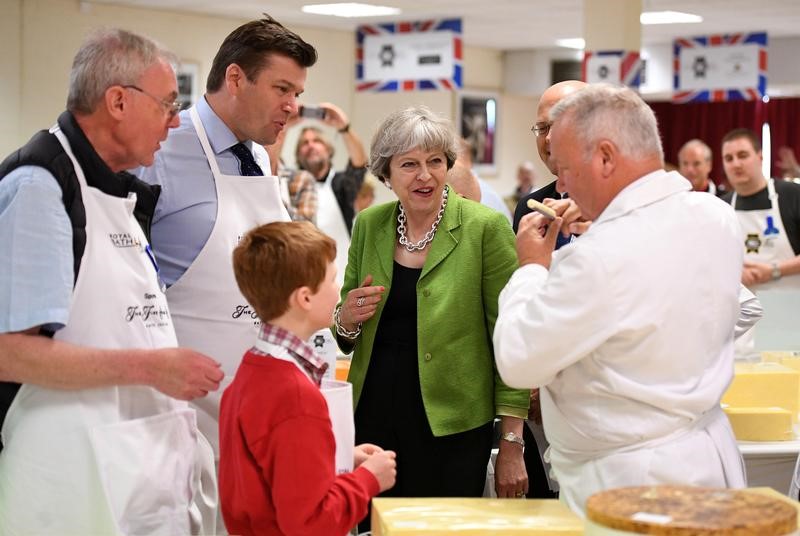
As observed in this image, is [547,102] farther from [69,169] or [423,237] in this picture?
[69,169]

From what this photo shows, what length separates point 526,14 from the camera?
40.8 feet

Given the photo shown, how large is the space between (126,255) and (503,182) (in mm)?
14817

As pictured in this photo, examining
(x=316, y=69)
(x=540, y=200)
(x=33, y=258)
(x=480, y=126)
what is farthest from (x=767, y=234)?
(x=480, y=126)

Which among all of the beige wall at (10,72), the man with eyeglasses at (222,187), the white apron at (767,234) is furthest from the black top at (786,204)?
the beige wall at (10,72)

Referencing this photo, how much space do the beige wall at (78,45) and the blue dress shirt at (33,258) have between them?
25.4ft

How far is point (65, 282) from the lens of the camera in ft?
6.98

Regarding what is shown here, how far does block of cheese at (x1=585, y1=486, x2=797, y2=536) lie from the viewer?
1.63 metres

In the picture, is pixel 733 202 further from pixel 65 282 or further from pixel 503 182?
pixel 503 182

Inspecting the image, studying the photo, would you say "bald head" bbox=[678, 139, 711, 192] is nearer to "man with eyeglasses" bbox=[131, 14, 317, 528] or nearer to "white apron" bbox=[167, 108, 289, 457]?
"man with eyeglasses" bbox=[131, 14, 317, 528]

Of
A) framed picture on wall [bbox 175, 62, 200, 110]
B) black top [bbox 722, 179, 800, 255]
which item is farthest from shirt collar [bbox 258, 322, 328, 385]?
framed picture on wall [bbox 175, 62, 200, 110]

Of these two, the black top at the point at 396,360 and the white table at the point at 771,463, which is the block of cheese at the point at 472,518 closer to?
the black top at the point at 396,360

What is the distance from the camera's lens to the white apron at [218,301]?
2709 millimetres

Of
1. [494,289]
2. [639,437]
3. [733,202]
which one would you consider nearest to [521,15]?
[733,202]

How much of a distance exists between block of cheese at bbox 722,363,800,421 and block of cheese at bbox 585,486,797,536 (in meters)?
1.85
